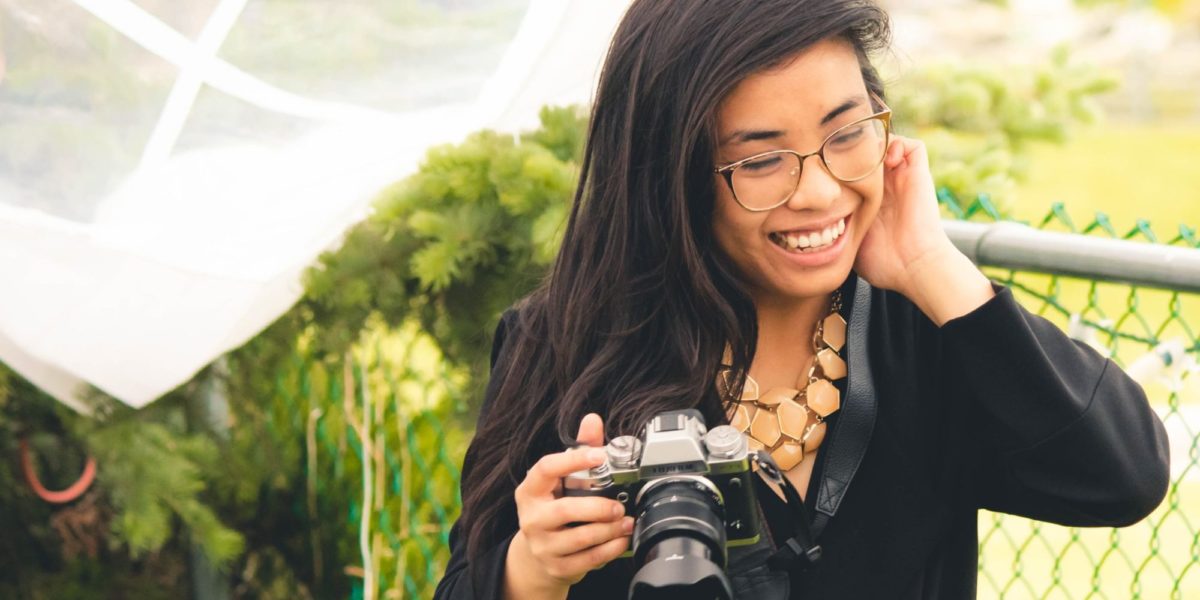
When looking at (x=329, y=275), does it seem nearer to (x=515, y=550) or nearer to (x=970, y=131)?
(x=515, y=550)

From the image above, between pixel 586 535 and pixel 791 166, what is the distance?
506 millimetres

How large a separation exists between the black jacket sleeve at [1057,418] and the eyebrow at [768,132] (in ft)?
0.93

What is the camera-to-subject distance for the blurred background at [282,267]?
2.53 m

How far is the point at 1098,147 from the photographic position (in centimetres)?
1045

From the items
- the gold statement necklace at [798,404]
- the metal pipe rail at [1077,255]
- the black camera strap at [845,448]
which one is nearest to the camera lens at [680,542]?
the black camera strap at [845,448]

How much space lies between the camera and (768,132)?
1696 millimetres

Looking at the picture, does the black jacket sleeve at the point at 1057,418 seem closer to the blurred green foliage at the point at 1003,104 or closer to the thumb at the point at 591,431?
the thumb at the point at 591,431

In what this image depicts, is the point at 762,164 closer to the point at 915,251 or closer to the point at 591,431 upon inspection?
the point at 915,251

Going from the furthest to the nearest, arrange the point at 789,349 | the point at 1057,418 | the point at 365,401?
the point at 365,401 < the point at 789,349 < the point at 1057,418

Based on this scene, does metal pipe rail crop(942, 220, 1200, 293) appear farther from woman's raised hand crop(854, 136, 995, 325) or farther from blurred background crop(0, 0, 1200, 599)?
woman's raised hand crop(854, 136, 995, 325)

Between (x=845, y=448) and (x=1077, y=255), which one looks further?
(x=1077, y=255)

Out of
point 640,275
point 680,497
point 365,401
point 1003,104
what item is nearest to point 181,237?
point 365,401

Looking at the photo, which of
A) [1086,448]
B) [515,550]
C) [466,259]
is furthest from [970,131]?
[515,550]

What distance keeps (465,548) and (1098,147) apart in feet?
31.1
